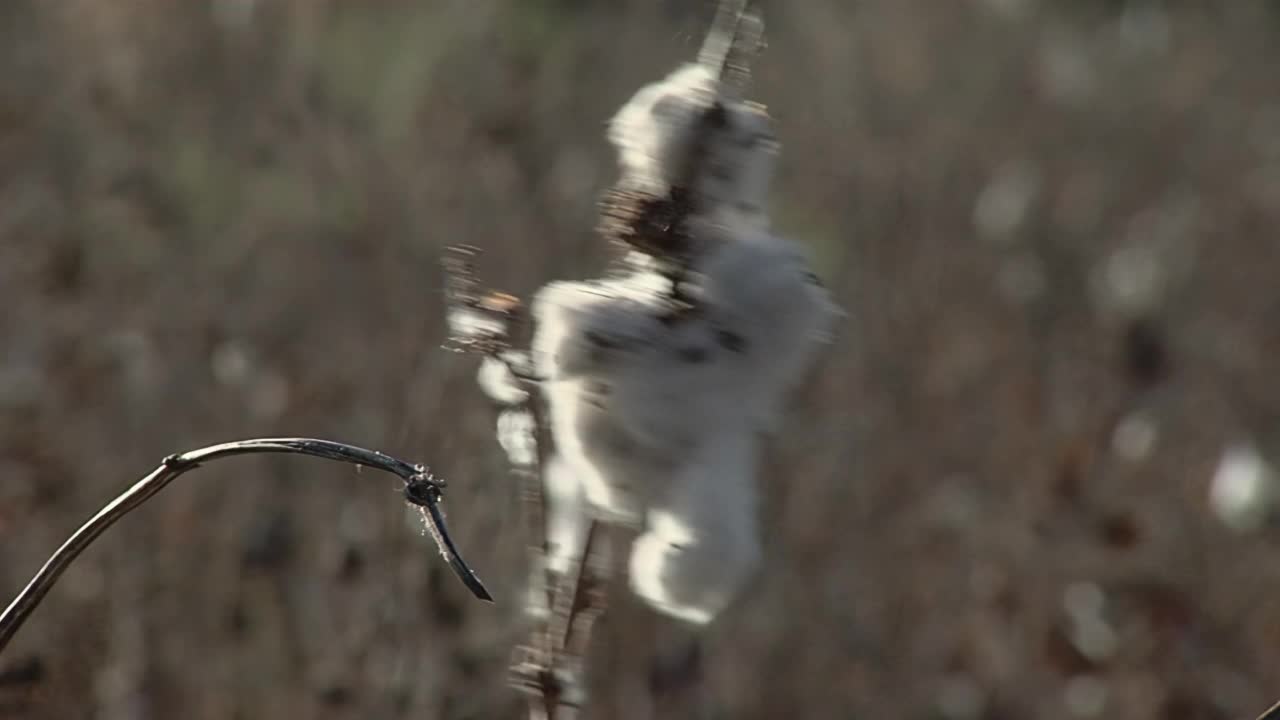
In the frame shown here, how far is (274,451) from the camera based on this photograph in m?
0.52

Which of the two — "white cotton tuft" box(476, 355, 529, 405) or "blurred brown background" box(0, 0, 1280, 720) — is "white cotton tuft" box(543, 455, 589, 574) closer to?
"white cotton tuft" box(476, 355, 529, 405)

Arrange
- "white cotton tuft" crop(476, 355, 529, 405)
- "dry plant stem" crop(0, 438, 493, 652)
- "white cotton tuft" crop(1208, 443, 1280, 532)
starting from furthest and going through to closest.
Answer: "white cotton tuft" crop(1208, 443, 1280, 532)
"white cotton tuft" crop(476, 355, 529, 405)
"dry plant stem" crop(0, 438, 493, 652)

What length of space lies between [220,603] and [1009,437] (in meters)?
1.12

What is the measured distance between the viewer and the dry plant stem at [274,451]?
52 cm

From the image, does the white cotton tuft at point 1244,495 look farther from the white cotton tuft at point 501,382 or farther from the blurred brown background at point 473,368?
the white cotton tuft at point 501,382

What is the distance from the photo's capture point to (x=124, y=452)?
63.0 inches

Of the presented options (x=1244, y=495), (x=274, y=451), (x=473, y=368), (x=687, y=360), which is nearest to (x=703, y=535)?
(x=687, y=360)

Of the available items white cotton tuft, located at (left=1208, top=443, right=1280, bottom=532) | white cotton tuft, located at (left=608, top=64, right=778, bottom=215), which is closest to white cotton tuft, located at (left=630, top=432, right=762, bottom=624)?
white cotton tuft, located at (left=608, top=64, right=778, bottom=215)

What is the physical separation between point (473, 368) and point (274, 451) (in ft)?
2.78

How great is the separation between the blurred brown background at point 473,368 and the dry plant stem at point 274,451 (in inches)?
19.2

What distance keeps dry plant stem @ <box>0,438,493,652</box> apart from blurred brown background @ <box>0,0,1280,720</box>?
0.49m

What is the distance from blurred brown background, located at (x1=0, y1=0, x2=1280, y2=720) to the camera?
133cm

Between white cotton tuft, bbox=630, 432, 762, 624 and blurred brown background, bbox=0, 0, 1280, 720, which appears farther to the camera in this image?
blurred brown background, bbox=0, 0, 1280, 720

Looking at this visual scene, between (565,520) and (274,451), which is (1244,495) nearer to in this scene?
(565,520)
